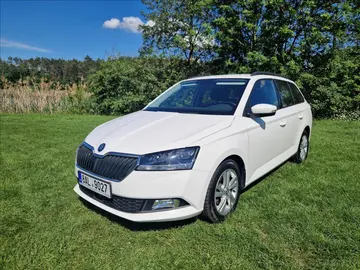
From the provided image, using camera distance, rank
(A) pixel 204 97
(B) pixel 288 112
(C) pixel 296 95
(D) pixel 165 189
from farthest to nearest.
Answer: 1. (C) pixel 296 95
2. (B) pixel 288 112
3. (A) pixel 204 97
4. (D) pixel 165 189

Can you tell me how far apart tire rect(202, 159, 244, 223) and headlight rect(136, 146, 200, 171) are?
338mm

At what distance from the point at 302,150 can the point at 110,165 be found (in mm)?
3715

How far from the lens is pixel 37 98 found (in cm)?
1316

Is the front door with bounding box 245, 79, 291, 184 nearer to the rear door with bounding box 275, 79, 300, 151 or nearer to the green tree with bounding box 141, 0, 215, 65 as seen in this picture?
the rear door with bounding box 275, 79, 300, 151

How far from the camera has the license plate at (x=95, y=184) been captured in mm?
2469

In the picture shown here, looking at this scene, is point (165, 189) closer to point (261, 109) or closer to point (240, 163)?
point (240, 163)

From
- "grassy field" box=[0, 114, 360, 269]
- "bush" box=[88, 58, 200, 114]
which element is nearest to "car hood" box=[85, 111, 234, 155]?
"grassy field" box=[0, 114, 360, 269]

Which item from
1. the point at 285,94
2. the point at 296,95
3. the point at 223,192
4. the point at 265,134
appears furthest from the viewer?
the point at 296,95

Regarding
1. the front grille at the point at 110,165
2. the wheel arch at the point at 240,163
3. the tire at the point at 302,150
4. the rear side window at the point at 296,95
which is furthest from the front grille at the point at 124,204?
the rear side window at the point at 296,95

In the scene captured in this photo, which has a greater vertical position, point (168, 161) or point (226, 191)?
point (168, 161)

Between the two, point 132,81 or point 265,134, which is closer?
point 265,134

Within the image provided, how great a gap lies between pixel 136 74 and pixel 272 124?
10.7 metres

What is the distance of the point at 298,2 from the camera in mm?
10781

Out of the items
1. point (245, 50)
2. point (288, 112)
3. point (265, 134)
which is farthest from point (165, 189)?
point (245, 50)
